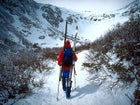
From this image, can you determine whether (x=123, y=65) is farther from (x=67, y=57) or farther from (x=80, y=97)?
(x=67, y=57)

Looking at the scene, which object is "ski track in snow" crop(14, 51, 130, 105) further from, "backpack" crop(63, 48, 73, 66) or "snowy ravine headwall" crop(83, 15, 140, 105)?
"backpack" crop(63, 48, 73, 66)

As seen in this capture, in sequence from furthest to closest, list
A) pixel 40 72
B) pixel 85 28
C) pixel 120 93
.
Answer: pixel 85 28, pixel 40 72, pixel 120 93

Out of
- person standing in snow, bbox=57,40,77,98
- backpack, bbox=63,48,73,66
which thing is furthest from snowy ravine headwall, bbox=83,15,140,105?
backpack, bbox=63,48,73,66

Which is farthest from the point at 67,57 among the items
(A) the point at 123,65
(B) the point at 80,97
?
(A) the point at 123,65

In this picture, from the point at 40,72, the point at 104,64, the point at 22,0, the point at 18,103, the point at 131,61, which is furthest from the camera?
the point at 22,0

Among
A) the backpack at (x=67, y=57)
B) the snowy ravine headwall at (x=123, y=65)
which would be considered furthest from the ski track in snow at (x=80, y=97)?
the backpack at (x=67, y=57)

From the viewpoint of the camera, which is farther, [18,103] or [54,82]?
[54,82]

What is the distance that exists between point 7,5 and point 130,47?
43880 millimetres

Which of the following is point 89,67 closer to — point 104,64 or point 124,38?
point 104,64

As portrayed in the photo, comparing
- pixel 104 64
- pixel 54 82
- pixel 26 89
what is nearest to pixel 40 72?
pixel 54 82

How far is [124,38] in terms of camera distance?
330 inches

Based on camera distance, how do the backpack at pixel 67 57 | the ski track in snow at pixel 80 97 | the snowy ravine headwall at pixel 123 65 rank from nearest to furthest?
the ski track in snow at pixel 80 97, the backpack at pixel 67 57, the snowy ravine headwall at pixel 123 65

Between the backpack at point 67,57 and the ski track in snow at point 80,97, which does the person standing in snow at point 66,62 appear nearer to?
the backpack at point 67,57

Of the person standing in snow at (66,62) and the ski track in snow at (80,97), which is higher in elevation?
the person standing in snow at (66,62)
